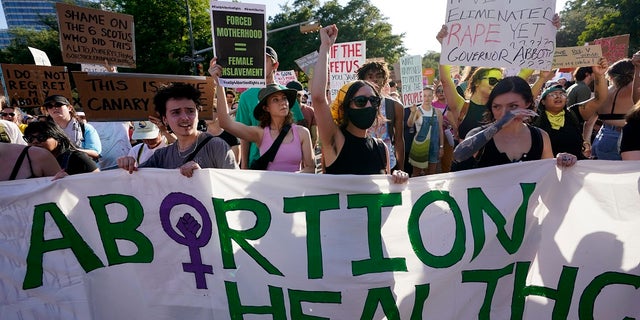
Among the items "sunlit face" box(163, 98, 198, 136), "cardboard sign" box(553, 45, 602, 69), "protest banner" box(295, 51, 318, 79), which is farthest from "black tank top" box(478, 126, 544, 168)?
"protest banner" box(295, 51, 318, 79)

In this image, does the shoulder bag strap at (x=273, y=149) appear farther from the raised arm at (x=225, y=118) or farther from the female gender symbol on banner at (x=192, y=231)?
the female gender symbol on banner at (x=192, y=231)

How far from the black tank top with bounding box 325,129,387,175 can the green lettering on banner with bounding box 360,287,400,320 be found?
2.29 feet

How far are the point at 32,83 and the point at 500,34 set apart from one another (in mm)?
→ 4612

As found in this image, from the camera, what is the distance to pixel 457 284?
2.39 meters

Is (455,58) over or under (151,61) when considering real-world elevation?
under

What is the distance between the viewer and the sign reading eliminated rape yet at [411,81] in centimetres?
601

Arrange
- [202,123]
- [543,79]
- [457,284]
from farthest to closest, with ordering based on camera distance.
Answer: [202,123] < [543,79] < [457,284]

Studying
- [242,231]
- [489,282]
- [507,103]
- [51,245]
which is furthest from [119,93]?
[489,282]

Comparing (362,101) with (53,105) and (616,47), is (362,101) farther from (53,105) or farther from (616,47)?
(616,47)

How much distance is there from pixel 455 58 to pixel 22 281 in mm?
3339

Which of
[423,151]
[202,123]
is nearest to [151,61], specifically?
[202,123]

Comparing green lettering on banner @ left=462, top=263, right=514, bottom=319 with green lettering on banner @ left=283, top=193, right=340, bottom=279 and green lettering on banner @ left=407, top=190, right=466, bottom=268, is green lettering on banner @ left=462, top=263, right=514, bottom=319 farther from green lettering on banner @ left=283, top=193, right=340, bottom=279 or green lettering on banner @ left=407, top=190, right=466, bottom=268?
green lettering on banner @ left=283, top=193, right=340, bottom=279

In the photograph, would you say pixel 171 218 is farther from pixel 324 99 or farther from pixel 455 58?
pixel 455 58

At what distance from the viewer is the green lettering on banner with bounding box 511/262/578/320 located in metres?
2.34
